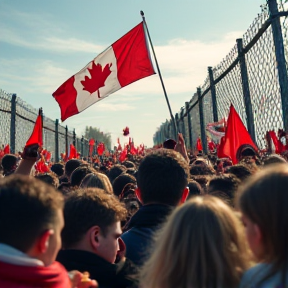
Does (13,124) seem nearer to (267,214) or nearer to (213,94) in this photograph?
(213,94)

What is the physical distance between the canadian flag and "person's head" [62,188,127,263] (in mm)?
4563

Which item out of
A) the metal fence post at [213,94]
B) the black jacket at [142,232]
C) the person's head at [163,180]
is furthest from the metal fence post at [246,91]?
the black jacket at [142,232]

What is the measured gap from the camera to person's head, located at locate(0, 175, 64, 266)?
5.06 ft

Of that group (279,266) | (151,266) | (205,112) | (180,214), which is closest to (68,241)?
(151,266)

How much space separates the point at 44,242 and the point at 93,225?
54 centimetres

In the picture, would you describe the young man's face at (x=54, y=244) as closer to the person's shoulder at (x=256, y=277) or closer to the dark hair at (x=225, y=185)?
the person's shoulder at (x=256, y=277)

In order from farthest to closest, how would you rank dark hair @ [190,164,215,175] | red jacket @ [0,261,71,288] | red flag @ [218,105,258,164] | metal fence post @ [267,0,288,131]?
1. red flag @ [218,105,258,164]
2. dark hair @ [190,164,215,175]
3. metal fence post @ [267,0,288,131]
4. red jacket @ [0,261,71,288]

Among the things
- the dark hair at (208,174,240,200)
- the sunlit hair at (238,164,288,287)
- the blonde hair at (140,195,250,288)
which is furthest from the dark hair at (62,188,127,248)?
the dark hair at (208,174,240,200)

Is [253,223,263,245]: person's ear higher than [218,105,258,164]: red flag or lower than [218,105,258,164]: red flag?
lower

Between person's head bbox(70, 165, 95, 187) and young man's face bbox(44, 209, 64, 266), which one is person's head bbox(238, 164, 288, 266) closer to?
young man's face bbox(44, 209, 64, 266)

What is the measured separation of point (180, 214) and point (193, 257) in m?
0.16

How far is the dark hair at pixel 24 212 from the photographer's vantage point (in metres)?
1.54

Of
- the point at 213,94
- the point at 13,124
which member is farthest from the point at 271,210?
the point at 13,124

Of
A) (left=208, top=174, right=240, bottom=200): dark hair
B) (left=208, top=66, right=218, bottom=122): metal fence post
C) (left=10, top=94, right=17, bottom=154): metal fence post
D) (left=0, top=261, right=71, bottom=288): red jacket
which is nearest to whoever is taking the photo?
(left=0, top=261, right=71, bottom=288): red jacket
